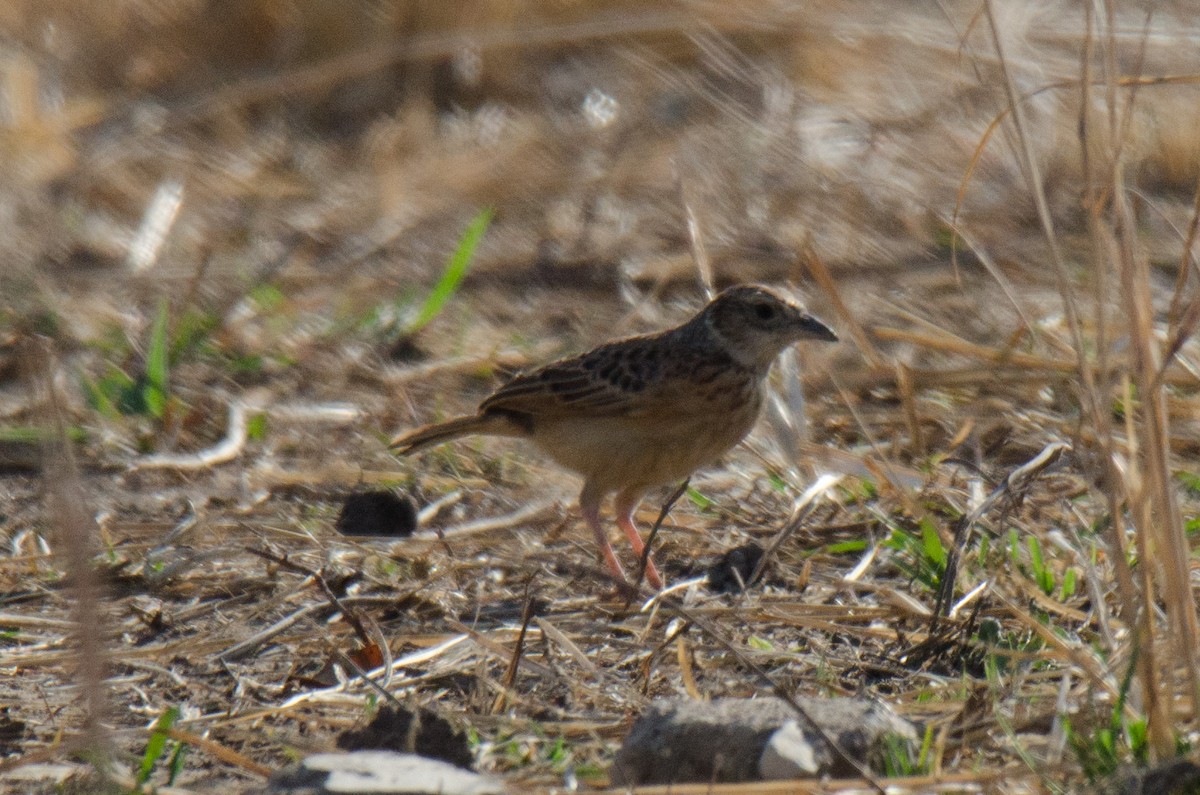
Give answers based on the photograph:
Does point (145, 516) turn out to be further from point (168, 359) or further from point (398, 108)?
point (398, 108)

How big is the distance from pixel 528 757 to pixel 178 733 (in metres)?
0.78

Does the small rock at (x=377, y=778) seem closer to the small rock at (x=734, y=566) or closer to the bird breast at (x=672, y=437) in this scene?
the small rock at (x=734, y=566)

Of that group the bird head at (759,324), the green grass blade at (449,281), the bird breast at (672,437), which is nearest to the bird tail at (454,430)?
the bird breast at (672,437)

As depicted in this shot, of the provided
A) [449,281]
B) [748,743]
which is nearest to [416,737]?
[748,743]

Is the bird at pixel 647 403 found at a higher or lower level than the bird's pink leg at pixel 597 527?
higher

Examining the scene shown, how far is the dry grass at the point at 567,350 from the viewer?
12.0ft

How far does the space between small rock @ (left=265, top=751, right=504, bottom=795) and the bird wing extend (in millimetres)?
2711

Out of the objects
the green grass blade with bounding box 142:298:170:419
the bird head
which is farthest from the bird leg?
the green grass blade with bounding box 142:298:170:419

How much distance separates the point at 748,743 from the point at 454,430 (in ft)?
9.61

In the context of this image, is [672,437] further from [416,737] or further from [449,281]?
[416,737]

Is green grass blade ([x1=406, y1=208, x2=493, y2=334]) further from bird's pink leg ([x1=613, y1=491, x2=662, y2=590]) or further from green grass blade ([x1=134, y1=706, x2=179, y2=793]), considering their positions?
green grass blade ([x1=134, y1=706, x2=179, y2=793])

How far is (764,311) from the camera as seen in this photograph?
594 centimetres

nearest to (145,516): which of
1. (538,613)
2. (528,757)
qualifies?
(538,613)

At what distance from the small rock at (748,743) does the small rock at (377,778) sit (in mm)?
324
